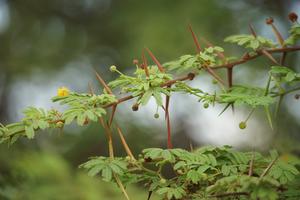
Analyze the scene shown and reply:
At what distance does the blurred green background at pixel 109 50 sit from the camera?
5.70 meters

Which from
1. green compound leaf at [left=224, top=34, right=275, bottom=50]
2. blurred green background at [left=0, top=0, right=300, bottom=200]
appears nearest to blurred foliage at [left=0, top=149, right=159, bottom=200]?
blurred green background at [left=0, top=0, right=300, bottom=200]

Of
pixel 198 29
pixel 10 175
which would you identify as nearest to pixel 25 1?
pixel 198 29

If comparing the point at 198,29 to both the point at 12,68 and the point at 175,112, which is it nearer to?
the point at 175,112

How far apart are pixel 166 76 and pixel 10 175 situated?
4.96 feet

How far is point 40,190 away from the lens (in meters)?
3.33

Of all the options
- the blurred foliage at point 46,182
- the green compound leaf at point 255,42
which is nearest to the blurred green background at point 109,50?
the blurred foliage at point 46,182

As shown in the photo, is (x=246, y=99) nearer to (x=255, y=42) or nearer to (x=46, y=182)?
(x=255, y=42)

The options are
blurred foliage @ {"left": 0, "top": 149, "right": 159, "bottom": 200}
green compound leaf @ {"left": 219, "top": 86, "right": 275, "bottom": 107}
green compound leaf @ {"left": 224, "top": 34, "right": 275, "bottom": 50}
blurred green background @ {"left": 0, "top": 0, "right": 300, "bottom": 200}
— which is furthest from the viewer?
blurred green background @ {"left": 0, "top": 0, "right": 300, "bottom": 200}

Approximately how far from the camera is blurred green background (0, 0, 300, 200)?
5.70m

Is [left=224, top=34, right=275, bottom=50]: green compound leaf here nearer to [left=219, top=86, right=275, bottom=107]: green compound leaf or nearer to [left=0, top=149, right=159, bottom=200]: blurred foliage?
[left=219, top=86, right=275, bottom=107]: green compound leaf

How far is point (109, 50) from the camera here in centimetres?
736

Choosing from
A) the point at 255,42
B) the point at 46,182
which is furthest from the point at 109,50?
the point at 255,42

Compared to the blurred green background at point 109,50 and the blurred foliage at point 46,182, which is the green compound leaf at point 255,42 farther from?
the blurred green background at point 109,50

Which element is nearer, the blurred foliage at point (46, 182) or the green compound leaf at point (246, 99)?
the green compound leaf at point (246, 99)
